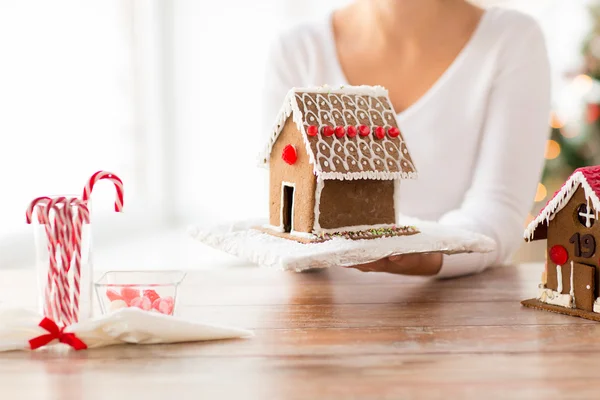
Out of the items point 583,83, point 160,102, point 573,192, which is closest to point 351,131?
point 573,192

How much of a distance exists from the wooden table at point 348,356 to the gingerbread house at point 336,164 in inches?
5.5

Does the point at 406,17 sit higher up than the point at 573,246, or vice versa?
the point at 406,17

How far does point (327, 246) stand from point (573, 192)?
0.42 meters

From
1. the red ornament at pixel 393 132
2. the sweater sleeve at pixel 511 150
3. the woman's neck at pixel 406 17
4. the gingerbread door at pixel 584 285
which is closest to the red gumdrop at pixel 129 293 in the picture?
the red ornament at pixel 393 132

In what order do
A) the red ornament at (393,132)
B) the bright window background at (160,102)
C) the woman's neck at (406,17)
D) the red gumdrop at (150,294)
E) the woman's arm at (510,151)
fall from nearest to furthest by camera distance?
the red gumdrop at (150,294), the red ornament at (393,132), the woman's arm at (510,151), the woman's neck at (406,17), the bright window background at (160,102)

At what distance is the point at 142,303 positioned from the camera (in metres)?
1.11

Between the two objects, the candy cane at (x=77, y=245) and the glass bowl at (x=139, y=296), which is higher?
the candy cane at (x=77, y=245)

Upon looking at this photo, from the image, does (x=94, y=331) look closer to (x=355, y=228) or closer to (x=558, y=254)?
(x=355, y=228)

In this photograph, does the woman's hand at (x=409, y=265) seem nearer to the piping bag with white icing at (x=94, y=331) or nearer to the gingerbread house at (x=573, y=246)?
the gingerbread house at (x=573, y=246)

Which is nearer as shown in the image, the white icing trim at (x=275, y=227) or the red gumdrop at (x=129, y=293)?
the red gumdrop at (x=129, y=293)

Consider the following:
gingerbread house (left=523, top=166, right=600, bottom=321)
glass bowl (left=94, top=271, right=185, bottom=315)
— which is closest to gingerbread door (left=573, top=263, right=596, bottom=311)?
gingerbread house (left=523, top=166, right=600, bottom=321)

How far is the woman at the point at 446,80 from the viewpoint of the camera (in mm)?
1819

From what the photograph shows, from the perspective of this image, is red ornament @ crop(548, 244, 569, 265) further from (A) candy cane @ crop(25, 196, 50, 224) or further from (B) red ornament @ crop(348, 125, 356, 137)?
(A) candy cane @ crop(25, 196, 50, 224)

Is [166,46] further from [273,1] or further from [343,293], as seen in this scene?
[343,293]
